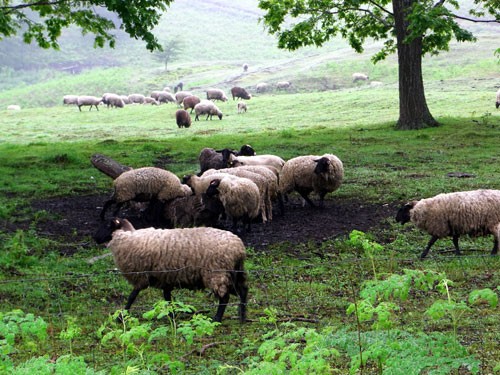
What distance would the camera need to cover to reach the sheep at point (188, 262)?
7.05 meters

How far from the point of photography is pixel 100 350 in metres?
6.29

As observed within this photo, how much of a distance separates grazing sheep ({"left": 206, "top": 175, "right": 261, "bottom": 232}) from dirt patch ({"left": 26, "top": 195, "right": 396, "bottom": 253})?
0.44m

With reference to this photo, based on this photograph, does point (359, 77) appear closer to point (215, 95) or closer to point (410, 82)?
point (215, 95)

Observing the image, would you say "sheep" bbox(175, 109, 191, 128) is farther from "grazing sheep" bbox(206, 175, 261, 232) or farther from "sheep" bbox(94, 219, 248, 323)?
"sheep" bbox(94, 219, 248, 323)

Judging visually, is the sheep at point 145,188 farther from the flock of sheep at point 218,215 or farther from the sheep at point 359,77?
the sheep at point 359,77

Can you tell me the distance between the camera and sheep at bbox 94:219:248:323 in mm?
7051

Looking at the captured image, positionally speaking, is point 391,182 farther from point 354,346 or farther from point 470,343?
point 354,346

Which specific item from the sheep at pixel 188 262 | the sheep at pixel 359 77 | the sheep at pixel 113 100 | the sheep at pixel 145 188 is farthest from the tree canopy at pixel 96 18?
the sheep at pixel 359 77

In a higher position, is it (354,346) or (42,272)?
(354,346)

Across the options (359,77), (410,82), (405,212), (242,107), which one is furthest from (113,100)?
(405,212)

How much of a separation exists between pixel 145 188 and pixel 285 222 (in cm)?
284

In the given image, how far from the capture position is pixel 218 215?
11.5 m

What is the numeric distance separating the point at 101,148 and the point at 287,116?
15117 millimetres

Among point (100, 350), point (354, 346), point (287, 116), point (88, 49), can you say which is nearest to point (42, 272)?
point (100, 350)
